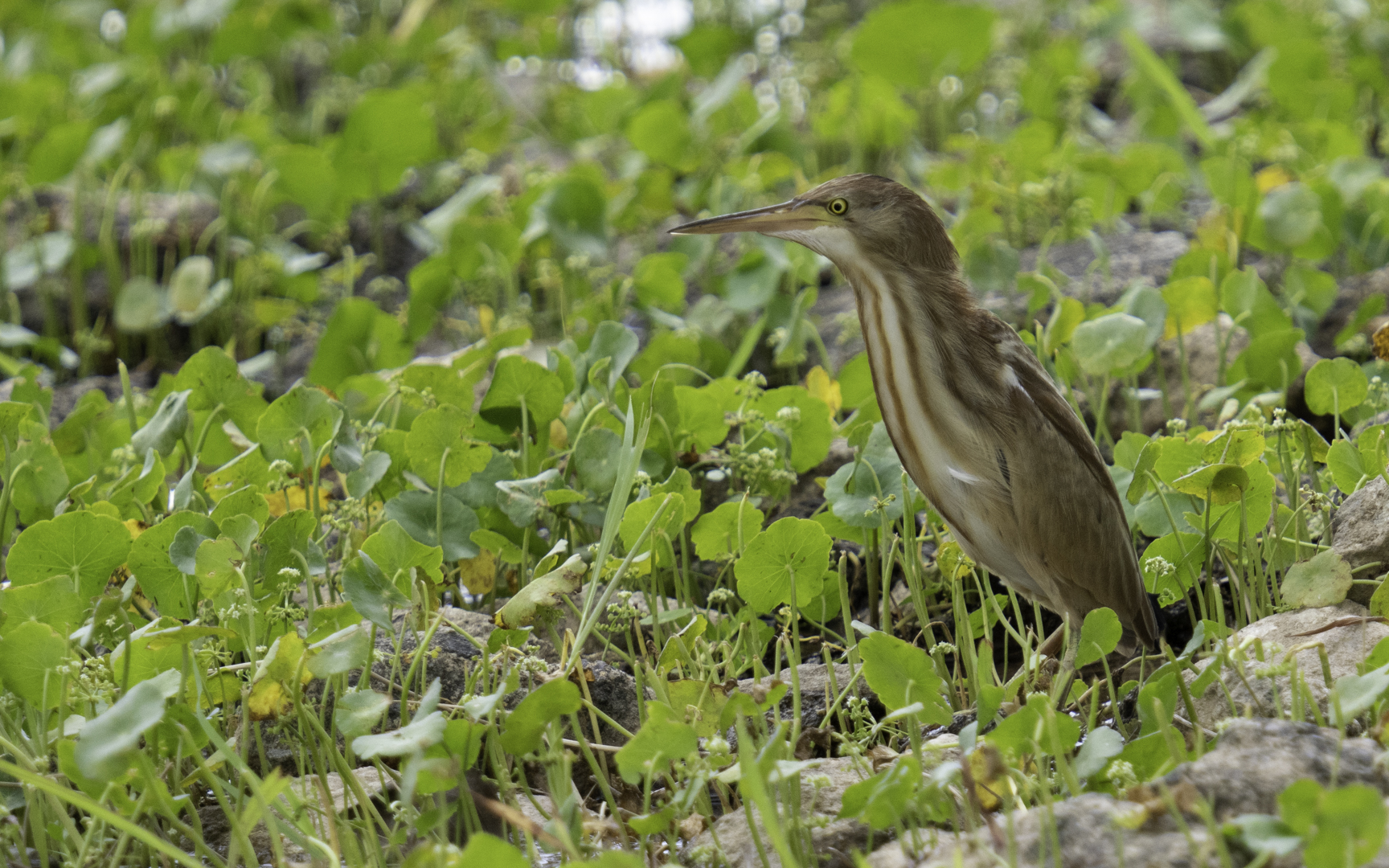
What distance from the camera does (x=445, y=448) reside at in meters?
2.23

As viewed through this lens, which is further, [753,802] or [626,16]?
[626,16]

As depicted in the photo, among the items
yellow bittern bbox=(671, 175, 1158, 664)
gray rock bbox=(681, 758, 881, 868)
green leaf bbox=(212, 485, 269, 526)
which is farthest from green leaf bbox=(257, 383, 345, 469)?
gray rock bbox=(681, 758, 881, 868)

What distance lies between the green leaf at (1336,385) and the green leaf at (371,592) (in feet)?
5.00

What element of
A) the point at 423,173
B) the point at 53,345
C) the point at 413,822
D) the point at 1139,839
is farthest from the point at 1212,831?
the point at 423,173

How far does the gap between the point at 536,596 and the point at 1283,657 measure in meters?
0.98

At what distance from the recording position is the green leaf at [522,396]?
2412 mm

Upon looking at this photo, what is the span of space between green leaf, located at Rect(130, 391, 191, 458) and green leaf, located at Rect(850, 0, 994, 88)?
2.69 meters

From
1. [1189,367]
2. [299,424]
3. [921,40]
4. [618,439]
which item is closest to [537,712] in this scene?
[618,439]

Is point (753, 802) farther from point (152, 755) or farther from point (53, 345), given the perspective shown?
point (53, 345)

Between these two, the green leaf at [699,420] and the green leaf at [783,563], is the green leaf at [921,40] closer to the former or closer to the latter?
the green leaf at [699,420]

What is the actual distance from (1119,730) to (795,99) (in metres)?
3.13

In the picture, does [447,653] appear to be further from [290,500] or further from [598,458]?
[290,500]

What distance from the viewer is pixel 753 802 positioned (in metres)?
1.59

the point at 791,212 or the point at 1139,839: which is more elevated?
the point at 791,212
